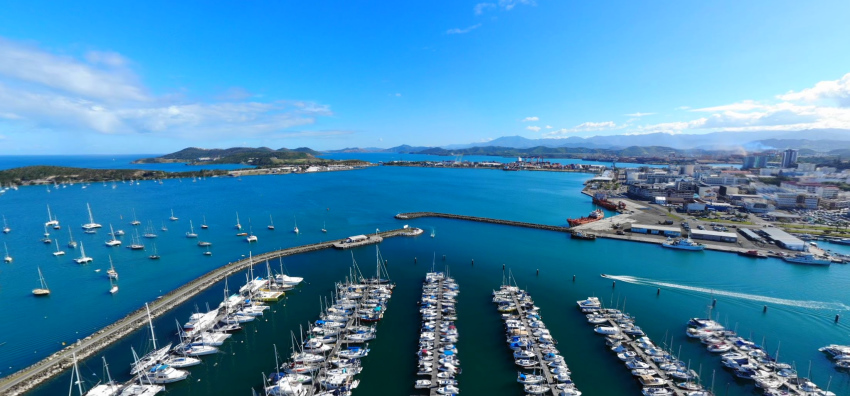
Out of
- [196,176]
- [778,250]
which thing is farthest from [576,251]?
[196,176]

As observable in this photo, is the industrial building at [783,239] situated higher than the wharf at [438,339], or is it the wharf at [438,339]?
the industrial building at [783,239]

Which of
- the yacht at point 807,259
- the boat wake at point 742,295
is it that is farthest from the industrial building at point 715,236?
the boat wake at point 742,295

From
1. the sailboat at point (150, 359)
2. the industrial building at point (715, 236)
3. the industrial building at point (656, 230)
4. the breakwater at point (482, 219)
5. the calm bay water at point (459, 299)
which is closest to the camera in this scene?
the sailboat at point (150, 359)

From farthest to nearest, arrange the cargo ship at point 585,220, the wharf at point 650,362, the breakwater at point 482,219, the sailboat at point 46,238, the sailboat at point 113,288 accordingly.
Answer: the cargo ship at point 585,220 → the breakwater at point 482,219 → the sailboat at point 46,238 → the sailboat at point 113,288 → the wharf at point 650,362

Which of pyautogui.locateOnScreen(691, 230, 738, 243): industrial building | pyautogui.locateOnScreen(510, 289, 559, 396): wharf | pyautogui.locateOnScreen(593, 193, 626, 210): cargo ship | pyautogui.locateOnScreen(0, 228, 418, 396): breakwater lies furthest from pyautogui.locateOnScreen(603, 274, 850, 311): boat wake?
pyautogui.locateOnScreen(0, 228, 418, 396): breakwater

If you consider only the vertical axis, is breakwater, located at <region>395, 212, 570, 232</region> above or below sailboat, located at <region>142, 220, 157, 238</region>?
below

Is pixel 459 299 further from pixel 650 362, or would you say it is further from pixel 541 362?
pixel 650 362

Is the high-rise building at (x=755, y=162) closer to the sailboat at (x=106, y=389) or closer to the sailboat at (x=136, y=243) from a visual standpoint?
the sailboat at (x=106, y=389)

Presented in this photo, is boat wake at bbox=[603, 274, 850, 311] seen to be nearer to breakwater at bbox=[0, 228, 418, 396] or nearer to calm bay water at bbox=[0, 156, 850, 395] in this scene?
calm bay water at bbox=[0, 156, 850, 395]
